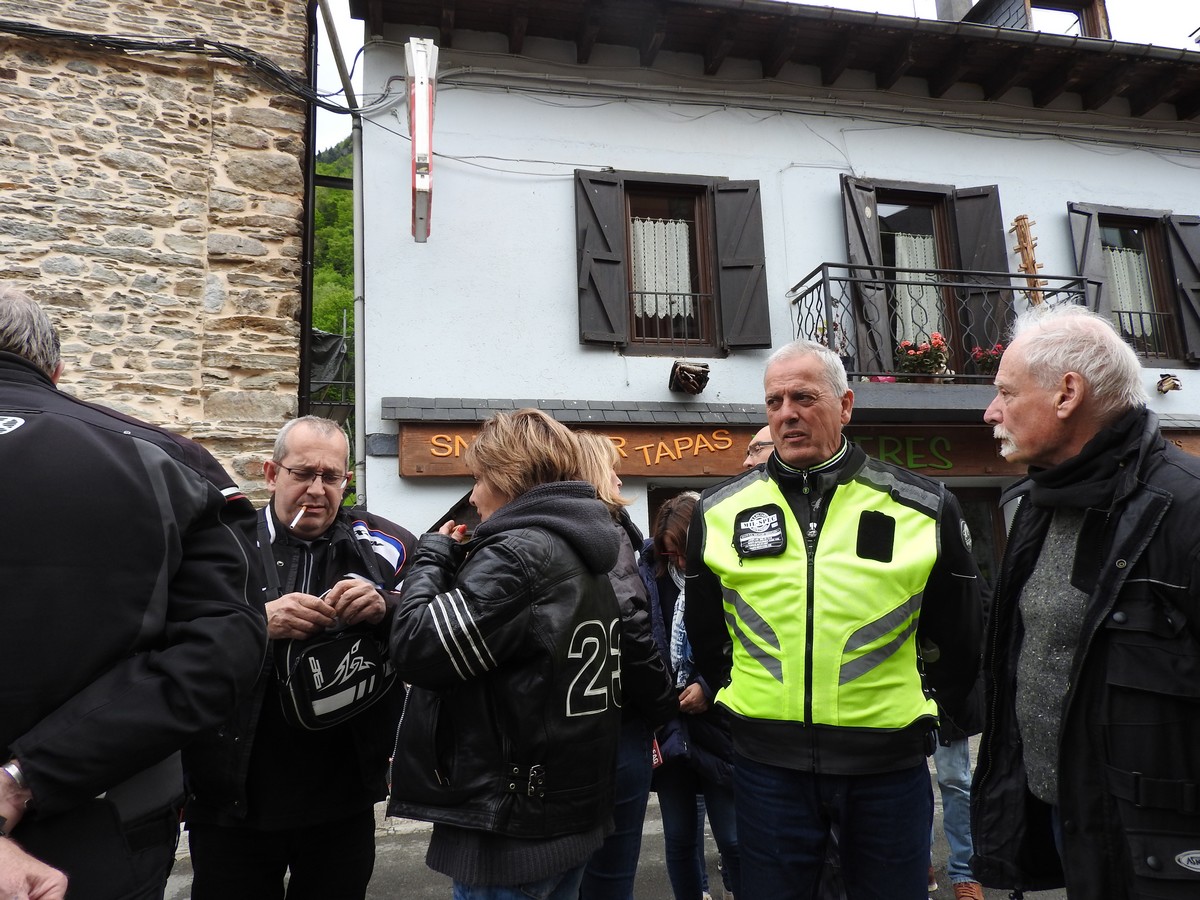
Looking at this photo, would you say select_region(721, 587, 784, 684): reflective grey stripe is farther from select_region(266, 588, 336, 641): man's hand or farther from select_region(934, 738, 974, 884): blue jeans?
select_region(934, 738, 974, 884): blue jeans

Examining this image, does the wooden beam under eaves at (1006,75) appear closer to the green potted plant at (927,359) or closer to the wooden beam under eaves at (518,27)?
the green potted plant at (927,359)

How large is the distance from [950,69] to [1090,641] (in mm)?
8051

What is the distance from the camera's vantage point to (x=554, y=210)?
7.07m

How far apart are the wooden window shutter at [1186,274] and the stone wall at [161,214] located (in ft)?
28.3

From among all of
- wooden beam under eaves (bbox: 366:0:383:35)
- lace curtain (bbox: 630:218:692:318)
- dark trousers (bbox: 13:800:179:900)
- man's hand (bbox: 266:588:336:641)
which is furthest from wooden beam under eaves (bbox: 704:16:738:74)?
dark trousers (bbox: 13:800:179:900)

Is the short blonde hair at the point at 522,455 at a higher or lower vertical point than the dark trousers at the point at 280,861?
higher

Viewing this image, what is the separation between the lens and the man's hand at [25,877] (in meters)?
1.10

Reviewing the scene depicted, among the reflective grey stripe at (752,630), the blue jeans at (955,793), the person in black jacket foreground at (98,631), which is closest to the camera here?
the person in black jacket foreground at (98,631)

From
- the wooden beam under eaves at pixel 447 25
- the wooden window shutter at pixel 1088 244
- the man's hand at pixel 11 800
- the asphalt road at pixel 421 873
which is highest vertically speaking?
the wooden beam under eaves at pixel 447 25

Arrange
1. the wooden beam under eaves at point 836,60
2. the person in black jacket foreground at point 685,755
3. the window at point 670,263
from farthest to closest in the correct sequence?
the wooden beam under eaves at point 836,60 → the window at point 670,263 → the person in black jacket foreground at point 685,755

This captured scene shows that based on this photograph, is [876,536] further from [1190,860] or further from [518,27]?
[518,27]

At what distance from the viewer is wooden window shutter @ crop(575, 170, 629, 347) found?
6926 millimetres

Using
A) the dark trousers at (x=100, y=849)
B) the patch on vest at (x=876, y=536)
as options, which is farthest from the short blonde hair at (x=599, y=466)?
the dark trousers at (x=100, y=849)

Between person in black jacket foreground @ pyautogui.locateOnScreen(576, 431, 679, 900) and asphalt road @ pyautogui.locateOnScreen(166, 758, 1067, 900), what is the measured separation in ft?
4.34
